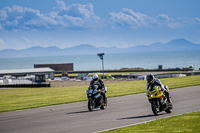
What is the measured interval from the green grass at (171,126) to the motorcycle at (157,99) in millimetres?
1566

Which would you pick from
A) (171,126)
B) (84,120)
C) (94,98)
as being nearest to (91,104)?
(94,98)

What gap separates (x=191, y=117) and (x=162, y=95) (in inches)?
80.7

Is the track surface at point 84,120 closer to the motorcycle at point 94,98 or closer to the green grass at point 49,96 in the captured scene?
the motorcycle at point 94,98

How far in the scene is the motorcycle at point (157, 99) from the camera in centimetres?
1437

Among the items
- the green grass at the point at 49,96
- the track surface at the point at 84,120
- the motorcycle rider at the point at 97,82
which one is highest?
the motorcycle rider at the point at 97,82

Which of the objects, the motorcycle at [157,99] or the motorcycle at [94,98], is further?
the motorcycle at [94,98]

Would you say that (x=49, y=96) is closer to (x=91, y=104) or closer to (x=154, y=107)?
(x=91, y=104)

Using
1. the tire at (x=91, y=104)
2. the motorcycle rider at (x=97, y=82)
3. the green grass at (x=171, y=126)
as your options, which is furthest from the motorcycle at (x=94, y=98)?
the green grass at (x=171, y=126)

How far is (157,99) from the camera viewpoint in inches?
569

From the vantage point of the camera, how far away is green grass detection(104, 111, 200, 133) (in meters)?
10.5

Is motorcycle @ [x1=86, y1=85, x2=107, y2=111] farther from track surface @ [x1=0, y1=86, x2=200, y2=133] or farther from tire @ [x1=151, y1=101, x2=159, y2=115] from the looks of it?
tire @ [x1=151, y1=101, x2=159, y2=115]

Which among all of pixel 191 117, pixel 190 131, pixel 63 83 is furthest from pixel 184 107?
pixel 63 83

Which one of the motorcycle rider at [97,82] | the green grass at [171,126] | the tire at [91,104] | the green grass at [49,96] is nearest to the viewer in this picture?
the green grass at [171,126]

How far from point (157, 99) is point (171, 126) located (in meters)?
3.22
